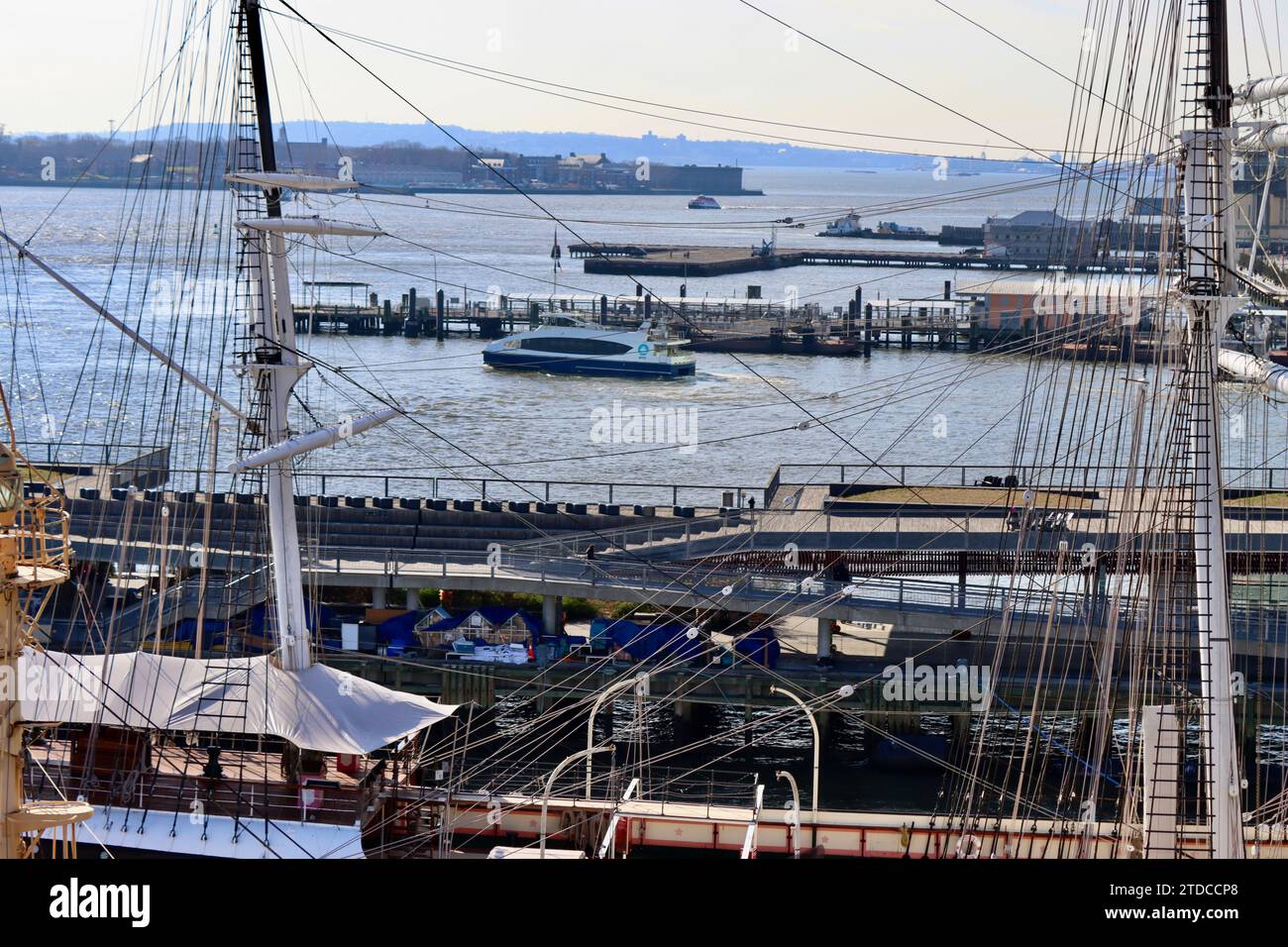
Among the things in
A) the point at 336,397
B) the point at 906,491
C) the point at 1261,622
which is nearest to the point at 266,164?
the point at 1261,622

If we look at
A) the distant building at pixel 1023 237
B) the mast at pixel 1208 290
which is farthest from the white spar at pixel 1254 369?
the distant building at pixel 1023 237

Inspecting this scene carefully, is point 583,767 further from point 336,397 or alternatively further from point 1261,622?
point 336,397

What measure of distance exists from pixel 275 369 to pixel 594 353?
175 feet

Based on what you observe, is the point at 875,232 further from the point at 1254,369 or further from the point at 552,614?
the point at 1254,369

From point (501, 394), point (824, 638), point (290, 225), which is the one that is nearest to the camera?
point (290, 225)

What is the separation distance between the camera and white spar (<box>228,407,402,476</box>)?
1769cm

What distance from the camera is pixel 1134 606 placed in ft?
46.8

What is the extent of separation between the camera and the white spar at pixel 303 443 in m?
→ 17.7

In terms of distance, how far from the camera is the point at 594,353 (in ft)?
235

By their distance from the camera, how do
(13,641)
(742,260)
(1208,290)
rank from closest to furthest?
1. (13,641)
2. (1208,290)
3. (742,260)

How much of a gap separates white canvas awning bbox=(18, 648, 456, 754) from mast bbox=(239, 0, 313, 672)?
452 millimetres

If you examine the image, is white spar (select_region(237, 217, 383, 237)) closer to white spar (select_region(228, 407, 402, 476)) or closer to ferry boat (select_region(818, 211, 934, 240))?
white spar (select_region(228, 407, 402, 476))

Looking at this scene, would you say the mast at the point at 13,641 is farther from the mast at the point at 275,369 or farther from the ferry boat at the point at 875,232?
the ferry boat at the point at 875,232

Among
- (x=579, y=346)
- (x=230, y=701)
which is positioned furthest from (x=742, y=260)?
(x=230, y=701)
